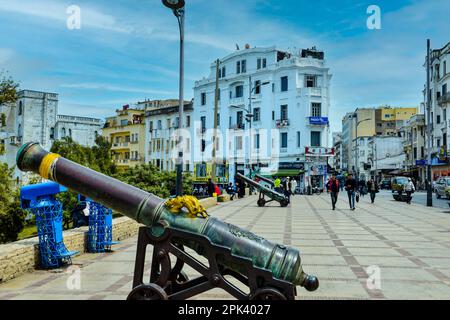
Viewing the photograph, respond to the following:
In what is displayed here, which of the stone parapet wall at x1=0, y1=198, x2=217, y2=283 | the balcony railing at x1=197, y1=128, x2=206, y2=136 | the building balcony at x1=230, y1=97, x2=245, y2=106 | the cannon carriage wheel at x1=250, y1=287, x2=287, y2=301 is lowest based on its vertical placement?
the stone parapet wall at x1=0, y1=198, x2=217, y2=283

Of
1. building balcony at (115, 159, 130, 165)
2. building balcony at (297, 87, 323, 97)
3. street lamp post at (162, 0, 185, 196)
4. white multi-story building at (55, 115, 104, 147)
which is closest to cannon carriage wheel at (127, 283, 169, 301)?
street lamp post at (162, 0, 185, 196)

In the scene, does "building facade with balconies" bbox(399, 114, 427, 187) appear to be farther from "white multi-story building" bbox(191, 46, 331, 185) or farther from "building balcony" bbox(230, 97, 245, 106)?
"building balcony" bbox(230, 97, 245, 106)

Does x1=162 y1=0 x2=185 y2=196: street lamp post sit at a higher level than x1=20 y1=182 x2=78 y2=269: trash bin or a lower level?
higher

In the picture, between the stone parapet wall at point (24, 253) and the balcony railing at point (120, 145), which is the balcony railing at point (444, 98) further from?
the stone parapet wall at point (24, 253)

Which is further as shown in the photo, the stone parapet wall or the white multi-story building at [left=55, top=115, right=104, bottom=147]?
the white multi-story building at [left=55, top=115, right=104, bottom=147]

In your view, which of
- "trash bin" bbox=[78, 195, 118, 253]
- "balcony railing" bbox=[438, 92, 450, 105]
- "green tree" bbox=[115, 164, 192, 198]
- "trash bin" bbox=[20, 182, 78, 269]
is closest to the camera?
"trash bin" bbox=[20, 182, 78, 269]

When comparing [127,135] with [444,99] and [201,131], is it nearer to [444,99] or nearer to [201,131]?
[201,131]

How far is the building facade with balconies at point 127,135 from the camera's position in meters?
64.8

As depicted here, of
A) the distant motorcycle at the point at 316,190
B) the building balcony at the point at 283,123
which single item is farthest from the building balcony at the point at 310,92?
the distant motorcycle at the point at 316,190

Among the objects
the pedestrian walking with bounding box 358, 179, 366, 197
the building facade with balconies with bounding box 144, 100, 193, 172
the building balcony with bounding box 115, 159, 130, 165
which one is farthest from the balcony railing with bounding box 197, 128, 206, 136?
the pedestrian walking with bounding box 358, 179, 366, 197

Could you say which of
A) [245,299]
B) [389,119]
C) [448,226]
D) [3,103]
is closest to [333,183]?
[448,226]

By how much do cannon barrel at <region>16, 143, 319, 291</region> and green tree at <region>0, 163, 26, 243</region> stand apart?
7.79 metres

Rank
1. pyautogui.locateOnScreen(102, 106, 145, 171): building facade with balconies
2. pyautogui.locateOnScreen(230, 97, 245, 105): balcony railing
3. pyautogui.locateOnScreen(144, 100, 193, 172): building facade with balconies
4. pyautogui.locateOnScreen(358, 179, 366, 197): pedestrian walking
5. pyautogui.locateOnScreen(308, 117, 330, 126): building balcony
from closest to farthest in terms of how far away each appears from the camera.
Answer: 1. pyautogui.locateOnScreen(358, 179, 366, 197): pedestrian walking
2. pyautogui.locateOnScreen(308, 117, 330, 126): building balcony
3. pyautogui.locateOnScreen(230, 97, 245, 105): balcony railing
4. pyautogui.locateOnScreen(144, 100, 193, 172): building facade with balconies
5. pyautogui.locateOnScreen(102, 106, 145, 171): building facade with balconies

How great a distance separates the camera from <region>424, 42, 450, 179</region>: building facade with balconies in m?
51.1
